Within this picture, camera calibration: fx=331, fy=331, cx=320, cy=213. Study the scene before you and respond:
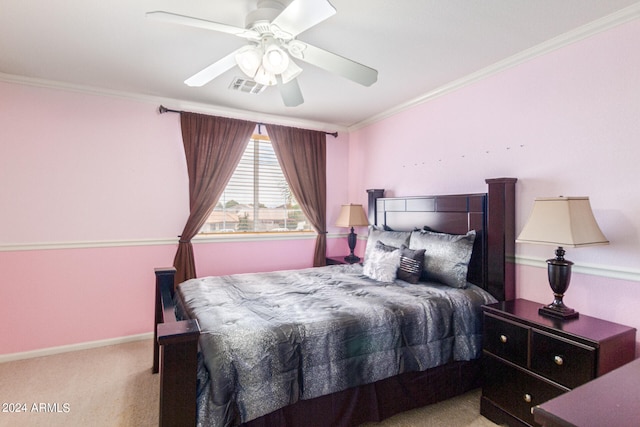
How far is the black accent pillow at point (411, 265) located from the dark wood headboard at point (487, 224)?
44 centimetres

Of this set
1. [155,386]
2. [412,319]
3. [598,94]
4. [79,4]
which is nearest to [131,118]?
[79,4]

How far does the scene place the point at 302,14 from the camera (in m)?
1.61

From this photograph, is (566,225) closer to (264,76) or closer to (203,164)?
(264,76)

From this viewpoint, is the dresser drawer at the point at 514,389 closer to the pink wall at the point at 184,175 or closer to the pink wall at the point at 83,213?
the pink wall at the point at 184,175

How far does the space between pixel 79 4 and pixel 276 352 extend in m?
2.32

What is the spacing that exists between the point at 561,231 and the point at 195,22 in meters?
2.33

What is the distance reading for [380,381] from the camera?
205 cm

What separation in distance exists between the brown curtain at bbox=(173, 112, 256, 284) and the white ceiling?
0.45 m

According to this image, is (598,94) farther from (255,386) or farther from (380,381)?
(255,386)

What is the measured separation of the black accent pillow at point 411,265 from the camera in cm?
281

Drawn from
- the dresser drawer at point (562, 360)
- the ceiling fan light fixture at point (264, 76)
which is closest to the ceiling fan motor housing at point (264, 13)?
the ceiling fan light fixture at point (264, 76)

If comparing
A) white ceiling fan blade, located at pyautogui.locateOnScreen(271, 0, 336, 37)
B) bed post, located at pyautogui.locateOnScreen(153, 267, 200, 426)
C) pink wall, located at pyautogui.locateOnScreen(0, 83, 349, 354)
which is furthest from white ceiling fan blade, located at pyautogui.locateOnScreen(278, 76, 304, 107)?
pink wall, located at pyautogui.locateOnScreen(0, 83, 349, 354)

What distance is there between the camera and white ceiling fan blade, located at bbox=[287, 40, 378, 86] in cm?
195

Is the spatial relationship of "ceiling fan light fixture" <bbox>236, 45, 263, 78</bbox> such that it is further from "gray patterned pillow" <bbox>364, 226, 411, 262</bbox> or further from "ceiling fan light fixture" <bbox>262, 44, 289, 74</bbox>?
"gray patterned pillow" <bbox>364, 226, 411, 262</bbox>
